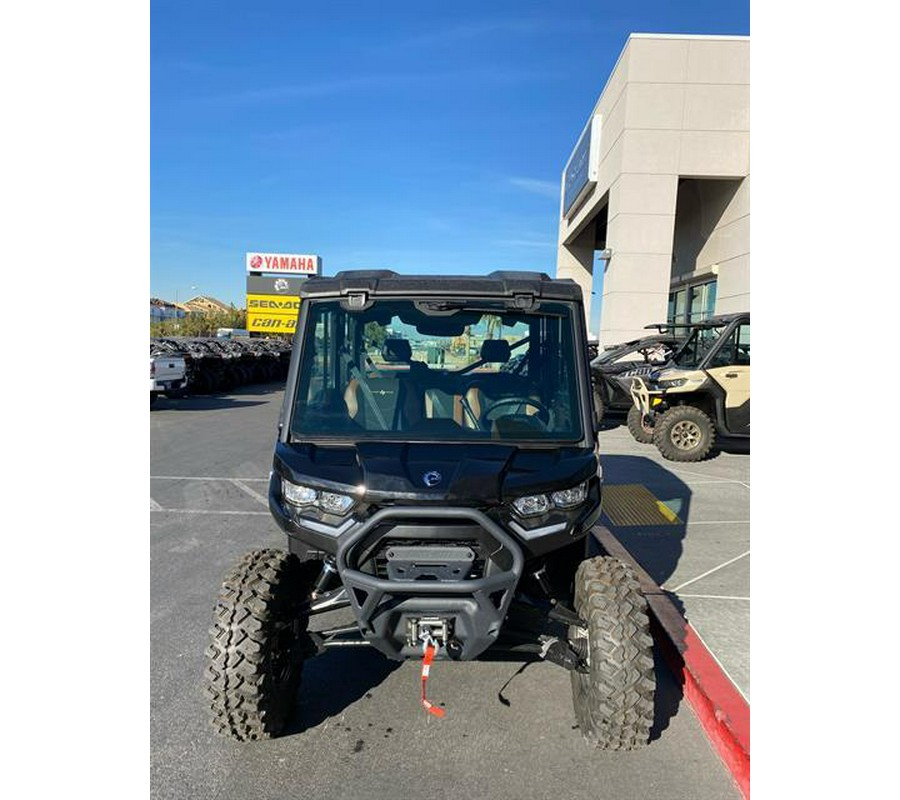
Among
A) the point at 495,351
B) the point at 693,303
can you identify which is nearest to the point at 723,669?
the point at 495,351

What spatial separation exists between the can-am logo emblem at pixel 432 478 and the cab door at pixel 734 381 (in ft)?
26.2

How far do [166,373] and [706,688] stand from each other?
16.6 m

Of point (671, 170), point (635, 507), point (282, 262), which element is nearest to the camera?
point (635, 507)

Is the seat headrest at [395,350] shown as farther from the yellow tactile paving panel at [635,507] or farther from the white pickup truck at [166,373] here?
the white pickup truck at [166,373]

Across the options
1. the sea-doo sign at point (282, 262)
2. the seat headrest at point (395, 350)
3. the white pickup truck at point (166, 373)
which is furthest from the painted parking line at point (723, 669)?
the sea-doo sign at point (282, 262)

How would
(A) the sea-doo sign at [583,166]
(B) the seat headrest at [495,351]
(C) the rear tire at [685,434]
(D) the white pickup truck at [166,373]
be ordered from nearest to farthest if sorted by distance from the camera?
1. (B) the seat headrest at [495,351]
2. (C) the rear tire at [685,434]
3. (D) the white pickup truck at [166,373]
4. (A) the sea-doo sign at [583,166]

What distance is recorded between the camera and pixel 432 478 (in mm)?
2717

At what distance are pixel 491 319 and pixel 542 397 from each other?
0.50 metres

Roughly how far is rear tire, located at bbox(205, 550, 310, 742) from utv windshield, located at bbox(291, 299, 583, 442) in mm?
748

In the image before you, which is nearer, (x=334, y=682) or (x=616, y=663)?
(x=616, y=663)

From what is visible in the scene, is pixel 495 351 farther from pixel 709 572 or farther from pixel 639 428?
pixel 639 428

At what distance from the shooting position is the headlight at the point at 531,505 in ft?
9.09

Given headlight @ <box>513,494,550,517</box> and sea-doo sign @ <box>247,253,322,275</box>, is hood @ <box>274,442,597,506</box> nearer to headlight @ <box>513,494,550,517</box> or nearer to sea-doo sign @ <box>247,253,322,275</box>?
headlight @ <box>513,494,550,517</box>
